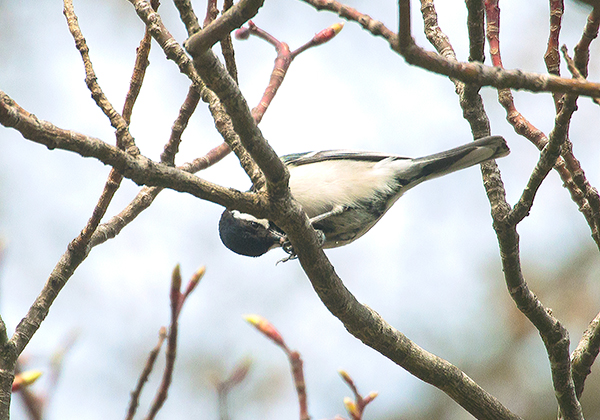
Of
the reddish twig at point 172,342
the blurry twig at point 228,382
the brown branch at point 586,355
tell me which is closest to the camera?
the reddish twig at point 172,342

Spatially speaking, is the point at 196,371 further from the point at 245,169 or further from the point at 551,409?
the point at 245,169

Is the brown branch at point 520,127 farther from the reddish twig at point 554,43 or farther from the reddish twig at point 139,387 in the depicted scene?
the reddish twig at point 139,387

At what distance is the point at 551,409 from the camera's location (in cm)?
661

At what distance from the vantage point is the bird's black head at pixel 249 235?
379 centimetres

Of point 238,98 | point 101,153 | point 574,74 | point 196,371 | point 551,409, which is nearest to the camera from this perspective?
point 574,74

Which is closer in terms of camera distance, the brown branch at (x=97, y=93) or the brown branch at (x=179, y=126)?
the brown branch at (x=97, y=93)

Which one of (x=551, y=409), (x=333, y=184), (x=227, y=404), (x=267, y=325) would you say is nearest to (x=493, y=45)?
(x=333, y=184)

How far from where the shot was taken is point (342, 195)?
3.93 m

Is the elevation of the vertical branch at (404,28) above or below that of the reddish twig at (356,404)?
above

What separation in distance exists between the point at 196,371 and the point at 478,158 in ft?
18.6

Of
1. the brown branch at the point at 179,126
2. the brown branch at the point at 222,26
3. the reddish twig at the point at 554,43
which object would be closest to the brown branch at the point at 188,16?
the brown branch at the point at 222,26

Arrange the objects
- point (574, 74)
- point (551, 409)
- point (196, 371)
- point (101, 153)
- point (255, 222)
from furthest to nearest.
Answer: point (196, 371) → point (551, 409) → point (255, 222) → point (101, 153) → point (574, 74)

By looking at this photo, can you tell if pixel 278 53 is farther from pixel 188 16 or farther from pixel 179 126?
pixel 188 16

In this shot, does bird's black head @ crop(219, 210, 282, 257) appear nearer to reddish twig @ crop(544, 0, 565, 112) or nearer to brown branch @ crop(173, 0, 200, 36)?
reddish twig @ crop(544, 0, 565, 112)
